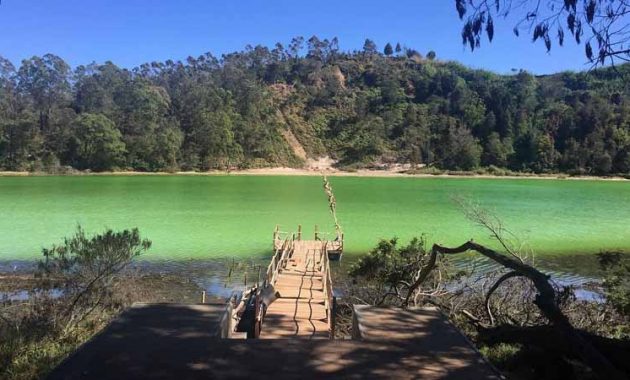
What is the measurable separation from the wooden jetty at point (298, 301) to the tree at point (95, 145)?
181 ft

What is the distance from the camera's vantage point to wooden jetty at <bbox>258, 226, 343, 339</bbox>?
777 centimetres

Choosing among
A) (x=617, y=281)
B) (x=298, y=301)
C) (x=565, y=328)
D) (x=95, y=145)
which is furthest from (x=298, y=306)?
(x=95, y=145)

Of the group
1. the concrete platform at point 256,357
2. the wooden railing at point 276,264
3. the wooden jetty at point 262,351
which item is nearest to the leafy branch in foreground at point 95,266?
the wooden railing at point 276,264

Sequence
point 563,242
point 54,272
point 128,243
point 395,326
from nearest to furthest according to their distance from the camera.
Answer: point 395,326 < point 128,243 < point 54,272 < point 563,242

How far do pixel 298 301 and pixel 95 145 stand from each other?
201ft

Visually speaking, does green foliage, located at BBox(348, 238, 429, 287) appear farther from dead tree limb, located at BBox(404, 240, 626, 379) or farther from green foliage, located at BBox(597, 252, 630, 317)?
dead tree limb, located at BBox(404, 240, 626, 379)

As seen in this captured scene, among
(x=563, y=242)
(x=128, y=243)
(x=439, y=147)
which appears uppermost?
(x=439, y=147)

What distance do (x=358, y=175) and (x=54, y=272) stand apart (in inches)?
2466

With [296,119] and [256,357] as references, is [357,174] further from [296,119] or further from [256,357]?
[256,357]

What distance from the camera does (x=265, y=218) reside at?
26.3 m

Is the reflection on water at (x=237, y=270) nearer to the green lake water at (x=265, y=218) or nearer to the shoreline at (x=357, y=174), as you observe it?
the green lake water at (x=265, y=218)

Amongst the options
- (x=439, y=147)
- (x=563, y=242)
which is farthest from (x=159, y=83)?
(x=563, y=242)

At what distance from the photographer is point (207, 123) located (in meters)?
73.1

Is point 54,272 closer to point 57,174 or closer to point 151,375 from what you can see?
point 151,375
